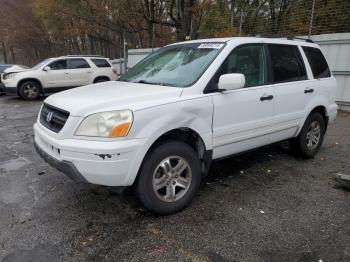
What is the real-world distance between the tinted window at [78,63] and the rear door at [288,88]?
9.96 metres

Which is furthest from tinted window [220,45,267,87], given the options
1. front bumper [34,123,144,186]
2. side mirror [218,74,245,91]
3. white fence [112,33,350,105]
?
white fence [112,33,350,105]

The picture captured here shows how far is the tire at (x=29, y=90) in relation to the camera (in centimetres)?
1210

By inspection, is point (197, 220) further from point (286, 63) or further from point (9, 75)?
point (9, 75)

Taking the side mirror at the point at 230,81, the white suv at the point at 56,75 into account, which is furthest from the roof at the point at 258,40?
the white suv at the point at 56,75

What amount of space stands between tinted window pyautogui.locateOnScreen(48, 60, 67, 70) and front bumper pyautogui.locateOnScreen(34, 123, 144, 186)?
34.0 ft

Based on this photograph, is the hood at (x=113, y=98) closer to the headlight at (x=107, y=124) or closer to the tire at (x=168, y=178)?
the headlight at (x=107, y=124)

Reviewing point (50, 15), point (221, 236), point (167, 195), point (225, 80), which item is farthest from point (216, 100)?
point (50, 15)

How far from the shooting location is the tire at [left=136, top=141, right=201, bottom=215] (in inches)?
125

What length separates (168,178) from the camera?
3.35m

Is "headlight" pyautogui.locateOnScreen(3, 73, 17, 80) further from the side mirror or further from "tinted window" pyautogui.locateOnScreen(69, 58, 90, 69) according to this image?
the side mirror

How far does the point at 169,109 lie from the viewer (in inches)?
127

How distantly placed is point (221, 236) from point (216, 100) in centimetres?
142

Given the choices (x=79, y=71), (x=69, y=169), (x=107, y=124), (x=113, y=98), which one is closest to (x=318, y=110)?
(x=113, y=98)

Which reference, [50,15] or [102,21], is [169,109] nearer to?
[102,21]
